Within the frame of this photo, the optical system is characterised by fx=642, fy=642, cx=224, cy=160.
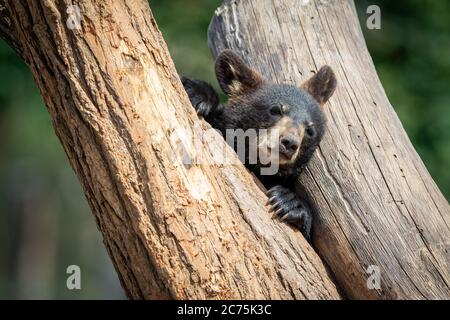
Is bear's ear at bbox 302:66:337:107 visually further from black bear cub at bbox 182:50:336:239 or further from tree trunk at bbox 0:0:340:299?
tree trunk at bbox 0:0:340:299

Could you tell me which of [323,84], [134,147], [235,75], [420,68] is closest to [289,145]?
[323,84]

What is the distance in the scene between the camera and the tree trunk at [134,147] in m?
3.84

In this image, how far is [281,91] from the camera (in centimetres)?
556

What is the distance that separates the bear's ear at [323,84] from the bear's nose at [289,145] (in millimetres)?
643

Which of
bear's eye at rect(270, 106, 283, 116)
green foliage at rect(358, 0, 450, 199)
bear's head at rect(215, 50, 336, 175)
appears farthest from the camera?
green foliage at rect(358, 0, 450, 199)

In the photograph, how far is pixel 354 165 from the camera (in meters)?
5.13

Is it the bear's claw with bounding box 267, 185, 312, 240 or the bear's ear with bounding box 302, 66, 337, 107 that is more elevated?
the bear's ear with bounding box 302, 66, 337, 107

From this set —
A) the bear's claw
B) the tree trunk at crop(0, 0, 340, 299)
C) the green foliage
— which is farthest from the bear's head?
the green foliage

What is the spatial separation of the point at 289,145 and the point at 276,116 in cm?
56

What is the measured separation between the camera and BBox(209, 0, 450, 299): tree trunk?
15.8ft

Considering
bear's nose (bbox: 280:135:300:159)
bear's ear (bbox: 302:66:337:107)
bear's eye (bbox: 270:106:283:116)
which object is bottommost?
bear's nose (bbox: 280:135:300:159)

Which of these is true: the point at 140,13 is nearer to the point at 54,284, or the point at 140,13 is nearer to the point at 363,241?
the point at 363,241

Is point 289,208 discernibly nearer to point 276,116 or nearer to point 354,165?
point 354,165

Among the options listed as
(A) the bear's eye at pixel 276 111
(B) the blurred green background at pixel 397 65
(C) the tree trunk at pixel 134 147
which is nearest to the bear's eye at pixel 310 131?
(A) the bear's eye at pixel 276 111
